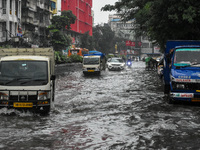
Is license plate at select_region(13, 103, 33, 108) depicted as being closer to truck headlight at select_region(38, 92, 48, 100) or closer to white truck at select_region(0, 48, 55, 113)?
white truck at select_region(0, 48, 55, 113)

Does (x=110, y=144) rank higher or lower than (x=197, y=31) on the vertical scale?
lower

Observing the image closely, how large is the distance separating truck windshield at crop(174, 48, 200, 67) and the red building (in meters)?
80.3

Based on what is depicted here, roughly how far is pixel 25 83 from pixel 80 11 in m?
101

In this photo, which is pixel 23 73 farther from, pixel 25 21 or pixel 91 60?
pixel 25 21

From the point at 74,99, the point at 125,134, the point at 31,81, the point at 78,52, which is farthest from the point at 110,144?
the point at 78,52

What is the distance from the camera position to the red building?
9700 centimetres

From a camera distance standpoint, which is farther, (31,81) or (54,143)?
(31,81)

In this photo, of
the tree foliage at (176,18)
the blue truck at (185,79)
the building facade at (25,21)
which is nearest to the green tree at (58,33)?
the building facade at (25,21)

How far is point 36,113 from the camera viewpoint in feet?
35.8

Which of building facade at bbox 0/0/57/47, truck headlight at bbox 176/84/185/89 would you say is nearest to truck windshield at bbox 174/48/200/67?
truck headlight at bbox 176/84/185/89

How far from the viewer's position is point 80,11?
109125 millimetres

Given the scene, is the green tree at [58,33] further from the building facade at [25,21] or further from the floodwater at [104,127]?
the floodwater at [104,127]

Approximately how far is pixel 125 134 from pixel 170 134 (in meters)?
1.00

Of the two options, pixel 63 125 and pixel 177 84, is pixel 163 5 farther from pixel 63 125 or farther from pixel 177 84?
pixel 63 125
